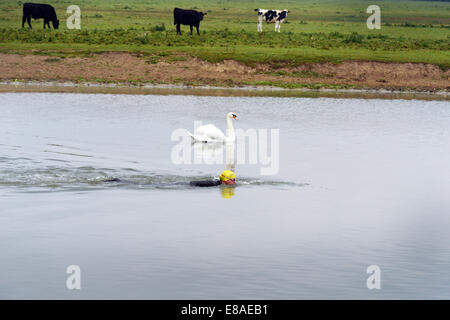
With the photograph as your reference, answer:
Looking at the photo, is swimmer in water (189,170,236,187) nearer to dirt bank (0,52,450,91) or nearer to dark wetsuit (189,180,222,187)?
dark wetsuit (189,180,222,187)

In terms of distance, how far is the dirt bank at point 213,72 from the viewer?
1651 inches

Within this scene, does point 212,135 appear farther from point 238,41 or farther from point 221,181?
point 238,41

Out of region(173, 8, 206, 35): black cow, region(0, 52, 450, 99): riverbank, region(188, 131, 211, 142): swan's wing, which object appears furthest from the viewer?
region(173, 8, 206, 35): black cow

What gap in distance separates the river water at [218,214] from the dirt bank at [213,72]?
43.6 feet

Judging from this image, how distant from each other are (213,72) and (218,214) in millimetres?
28853

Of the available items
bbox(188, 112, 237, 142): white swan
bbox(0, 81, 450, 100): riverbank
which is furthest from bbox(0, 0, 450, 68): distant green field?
bbox(188, 112, 237, 142): white swan

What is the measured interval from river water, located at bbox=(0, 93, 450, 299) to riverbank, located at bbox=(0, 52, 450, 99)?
12262 mm

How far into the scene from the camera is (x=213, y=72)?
43562 mm

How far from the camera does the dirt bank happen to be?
41938mm

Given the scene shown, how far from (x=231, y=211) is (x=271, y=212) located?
81 cm

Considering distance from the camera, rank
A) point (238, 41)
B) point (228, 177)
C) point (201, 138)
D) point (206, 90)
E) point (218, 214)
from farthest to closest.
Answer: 1. point (238, 41)
2. point (206, 90)
3. point (201, 138)
4. point (228, 177)
5. point (218, 214)

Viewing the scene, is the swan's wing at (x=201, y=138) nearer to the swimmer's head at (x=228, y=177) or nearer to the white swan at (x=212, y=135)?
the white swan at (x=212, y=135)

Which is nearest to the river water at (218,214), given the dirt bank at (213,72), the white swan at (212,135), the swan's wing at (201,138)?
the swan's wing at (201,138)

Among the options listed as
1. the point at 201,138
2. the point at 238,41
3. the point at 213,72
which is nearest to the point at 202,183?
the point at 201,138
